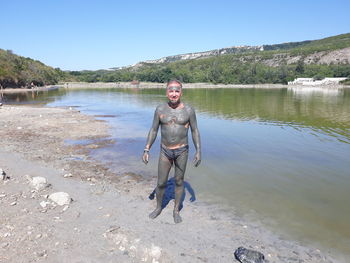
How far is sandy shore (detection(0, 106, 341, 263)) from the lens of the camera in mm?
5582

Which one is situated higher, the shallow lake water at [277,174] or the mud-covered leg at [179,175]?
the mud-covered leg at [179,175]

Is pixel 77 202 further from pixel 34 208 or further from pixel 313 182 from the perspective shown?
pixel 313 182

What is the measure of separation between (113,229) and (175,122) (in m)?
2.96

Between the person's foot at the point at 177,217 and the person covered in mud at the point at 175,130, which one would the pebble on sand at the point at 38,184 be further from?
the person's foot at the point at 177,217

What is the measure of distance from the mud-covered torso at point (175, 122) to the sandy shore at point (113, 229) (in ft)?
7.00

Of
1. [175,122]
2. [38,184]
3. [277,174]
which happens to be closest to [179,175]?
[175,122]

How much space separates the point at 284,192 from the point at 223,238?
4330mm

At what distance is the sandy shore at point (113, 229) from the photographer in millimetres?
5582

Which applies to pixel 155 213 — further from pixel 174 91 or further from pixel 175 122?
pixel 174 91

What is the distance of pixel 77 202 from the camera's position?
7.81m

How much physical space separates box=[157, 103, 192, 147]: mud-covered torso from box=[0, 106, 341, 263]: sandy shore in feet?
7.00

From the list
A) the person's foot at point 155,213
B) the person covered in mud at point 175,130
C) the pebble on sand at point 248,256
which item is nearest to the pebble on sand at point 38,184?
the person's foot at point 155,213

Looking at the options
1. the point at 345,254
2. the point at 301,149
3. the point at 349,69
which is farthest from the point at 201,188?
the point at 349,69

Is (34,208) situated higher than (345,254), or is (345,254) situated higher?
(34,208)
